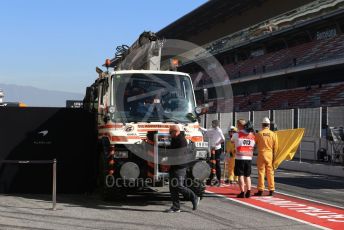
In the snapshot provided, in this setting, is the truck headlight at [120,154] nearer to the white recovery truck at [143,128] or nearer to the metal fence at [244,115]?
the white recovery truck at [143,128]

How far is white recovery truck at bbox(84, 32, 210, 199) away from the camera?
10164 millimetres

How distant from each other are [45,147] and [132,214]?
10.9 feet

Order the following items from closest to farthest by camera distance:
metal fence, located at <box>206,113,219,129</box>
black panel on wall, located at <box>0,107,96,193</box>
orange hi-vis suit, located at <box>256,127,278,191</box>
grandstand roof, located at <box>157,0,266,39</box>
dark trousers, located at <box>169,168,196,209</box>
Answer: dark trousers, located at <box>169,168,196,209</box> → black panel on wall, located at <box>0,107,96,193</box> → orange hi-vis suit, located at <box>256,127,278,191</box> → metal fence, located at <box>206,113,219,129</box> → grandstand roof, located at <box>157,0,266,39</box>

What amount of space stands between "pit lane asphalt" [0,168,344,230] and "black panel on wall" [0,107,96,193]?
1.17ft

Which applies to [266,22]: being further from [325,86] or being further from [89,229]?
[89,229]

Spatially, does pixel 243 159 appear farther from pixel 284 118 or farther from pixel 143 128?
pixel 284 118

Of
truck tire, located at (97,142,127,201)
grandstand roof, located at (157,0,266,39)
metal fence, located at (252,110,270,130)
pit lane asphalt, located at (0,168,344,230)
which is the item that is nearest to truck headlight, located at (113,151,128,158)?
truck tire, located at (97,142,127,201)

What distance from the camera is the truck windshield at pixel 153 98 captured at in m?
10.8

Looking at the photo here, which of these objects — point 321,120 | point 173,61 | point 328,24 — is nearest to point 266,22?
point 328,24

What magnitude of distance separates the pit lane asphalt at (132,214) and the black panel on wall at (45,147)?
1.17ft

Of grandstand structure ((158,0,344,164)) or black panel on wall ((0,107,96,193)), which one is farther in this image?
grandstand structure ((158,0,344,164))

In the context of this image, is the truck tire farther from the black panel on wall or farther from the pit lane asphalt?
the black panel on wall

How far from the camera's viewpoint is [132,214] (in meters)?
9.30

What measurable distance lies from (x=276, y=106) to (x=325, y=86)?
13.9ft
